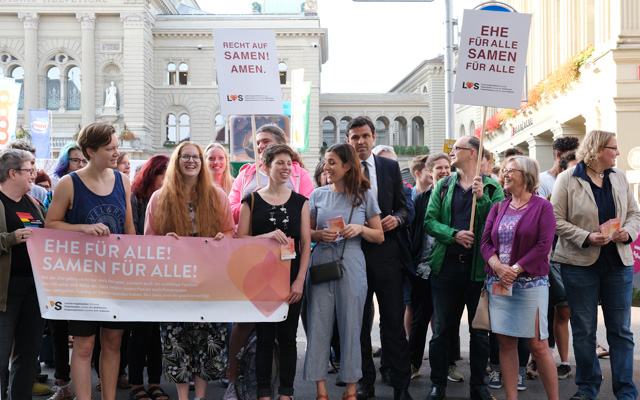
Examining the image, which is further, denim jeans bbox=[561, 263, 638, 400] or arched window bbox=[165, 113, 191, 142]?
arched window bbox=[165, 113, 191, 142]

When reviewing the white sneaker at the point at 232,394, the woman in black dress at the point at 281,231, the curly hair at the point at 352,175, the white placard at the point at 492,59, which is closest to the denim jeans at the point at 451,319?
the curly hair at the point at 352,175

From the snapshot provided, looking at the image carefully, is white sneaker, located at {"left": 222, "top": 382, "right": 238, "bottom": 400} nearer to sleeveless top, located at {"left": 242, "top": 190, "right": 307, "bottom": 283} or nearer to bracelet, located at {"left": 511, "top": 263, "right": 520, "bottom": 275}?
sleeveless top, located at {"left": 242, "top": 190, "right": 307, "bottom": 283}

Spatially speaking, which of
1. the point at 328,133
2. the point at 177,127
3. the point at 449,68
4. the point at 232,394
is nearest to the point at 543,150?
the point at 449,68

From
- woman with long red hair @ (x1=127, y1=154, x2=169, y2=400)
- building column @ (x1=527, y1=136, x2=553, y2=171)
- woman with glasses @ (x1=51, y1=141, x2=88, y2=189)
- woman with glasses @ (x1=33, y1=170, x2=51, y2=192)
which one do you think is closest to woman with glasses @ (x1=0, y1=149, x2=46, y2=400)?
woman with long red hair @ (x1=127, y1=154, x2=169, y2=400)

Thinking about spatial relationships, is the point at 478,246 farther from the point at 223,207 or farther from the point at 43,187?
the point at 43,187

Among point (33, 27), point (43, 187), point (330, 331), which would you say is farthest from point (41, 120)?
point (33, 27)

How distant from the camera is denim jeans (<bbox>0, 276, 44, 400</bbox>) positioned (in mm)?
4539

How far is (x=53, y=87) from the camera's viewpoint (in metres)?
51.6

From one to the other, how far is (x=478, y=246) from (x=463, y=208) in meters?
0.37

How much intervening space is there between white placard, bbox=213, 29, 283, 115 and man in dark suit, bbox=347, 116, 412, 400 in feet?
2.94

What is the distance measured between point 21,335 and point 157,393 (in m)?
1.35

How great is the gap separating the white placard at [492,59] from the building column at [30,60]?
165 feet

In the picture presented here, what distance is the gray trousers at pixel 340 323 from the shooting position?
5074 mm

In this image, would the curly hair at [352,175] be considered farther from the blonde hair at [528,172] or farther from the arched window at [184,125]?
the arched window at [184,125]
